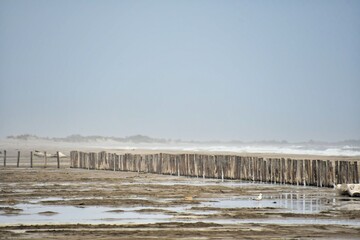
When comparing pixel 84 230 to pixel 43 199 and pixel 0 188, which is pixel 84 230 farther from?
pixel 0 188

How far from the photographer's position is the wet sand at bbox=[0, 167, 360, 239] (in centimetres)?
2028

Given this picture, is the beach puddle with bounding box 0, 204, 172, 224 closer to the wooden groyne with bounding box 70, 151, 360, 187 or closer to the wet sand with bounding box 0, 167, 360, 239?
the wet sand with bounding box 0, 167, 360, 239

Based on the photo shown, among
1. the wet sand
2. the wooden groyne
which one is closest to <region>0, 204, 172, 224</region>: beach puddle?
the wet sand

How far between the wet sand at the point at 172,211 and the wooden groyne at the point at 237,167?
1174 mm

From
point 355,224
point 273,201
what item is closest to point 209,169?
point 273,201

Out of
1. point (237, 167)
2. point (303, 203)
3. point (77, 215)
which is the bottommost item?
point (77, 215)

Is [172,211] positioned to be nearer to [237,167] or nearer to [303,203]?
[303,203]

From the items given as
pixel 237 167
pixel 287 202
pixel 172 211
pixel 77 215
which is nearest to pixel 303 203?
pixel 287 202

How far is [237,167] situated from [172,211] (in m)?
19.0

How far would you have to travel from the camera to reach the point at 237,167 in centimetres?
4425

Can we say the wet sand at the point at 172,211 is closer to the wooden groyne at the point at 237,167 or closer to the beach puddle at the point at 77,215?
the beach puddle at the point at 77,215

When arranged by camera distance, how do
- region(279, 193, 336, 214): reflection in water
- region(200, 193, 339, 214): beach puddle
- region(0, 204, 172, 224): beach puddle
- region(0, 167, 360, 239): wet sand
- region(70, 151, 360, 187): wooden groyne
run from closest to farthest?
region(0, 167, 360, 239): wet sand < region(0, 204, 172, 224): beach puddle < region(279, 193, 336, 214): reflection in water < region(200, 193, 339, 214): beach puddle < region(70, 151, 360, 187): wooden groyne

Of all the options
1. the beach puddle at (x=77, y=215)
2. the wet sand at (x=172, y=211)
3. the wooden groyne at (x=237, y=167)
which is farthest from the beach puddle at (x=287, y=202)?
the wooden groyne at (x=237, y=167)

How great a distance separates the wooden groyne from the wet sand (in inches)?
46.2
